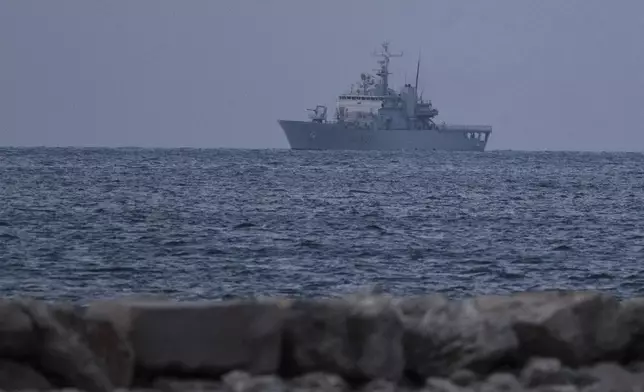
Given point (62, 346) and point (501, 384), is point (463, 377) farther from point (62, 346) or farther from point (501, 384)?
point (62, 346)

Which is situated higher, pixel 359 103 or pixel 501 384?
pixel 359 103

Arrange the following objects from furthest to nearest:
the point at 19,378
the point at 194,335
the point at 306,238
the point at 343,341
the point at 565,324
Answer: the point at 306,238
the point at 565,324
the point at 343,341
the point at 194,335
the point at 19,378

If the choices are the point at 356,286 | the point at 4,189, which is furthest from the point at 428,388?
the point at 4,189

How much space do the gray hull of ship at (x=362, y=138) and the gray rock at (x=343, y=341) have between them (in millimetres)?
66632

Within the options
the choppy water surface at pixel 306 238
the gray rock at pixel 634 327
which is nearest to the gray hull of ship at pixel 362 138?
the choppy water surface at pixel 306 238

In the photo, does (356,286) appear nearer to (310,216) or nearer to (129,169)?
(310,216)

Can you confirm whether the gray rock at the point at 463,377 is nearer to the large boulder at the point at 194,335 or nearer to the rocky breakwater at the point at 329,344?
the rocky breakwater at the point at 329,344

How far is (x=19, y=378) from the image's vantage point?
265 centimetres

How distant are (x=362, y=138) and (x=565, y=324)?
6753cm

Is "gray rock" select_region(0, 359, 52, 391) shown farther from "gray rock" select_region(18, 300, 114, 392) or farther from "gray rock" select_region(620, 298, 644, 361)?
"gray rock" select_region(620, 298, 644, 361)

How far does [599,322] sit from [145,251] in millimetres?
12299

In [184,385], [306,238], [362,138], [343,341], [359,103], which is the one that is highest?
[359,103]

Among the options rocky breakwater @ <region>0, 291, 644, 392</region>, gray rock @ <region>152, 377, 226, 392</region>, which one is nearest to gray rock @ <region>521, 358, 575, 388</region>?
rocky breakwater @ <region>0, 291, 644, 392</region>

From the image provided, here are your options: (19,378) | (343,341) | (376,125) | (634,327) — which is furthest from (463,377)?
(376,125)
